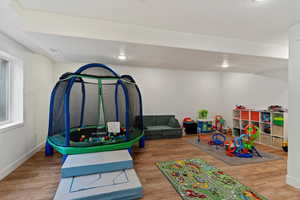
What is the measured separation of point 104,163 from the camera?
229cm

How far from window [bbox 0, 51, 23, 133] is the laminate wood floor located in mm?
954

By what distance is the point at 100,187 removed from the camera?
1.94 m

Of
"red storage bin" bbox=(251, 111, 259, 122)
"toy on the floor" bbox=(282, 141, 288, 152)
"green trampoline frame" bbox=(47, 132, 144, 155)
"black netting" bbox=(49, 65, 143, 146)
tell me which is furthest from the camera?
"red storage bin" bbox=(251, 111, 259, 122)

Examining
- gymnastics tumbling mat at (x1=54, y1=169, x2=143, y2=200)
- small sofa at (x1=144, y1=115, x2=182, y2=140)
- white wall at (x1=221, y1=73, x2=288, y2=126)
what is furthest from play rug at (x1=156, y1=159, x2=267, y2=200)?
white wall at (x1=221, y1=73, x2=288, y2=126)

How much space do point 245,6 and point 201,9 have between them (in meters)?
0.58

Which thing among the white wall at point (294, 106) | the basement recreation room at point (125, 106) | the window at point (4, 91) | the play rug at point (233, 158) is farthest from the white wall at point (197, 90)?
the white wall at point (294, 106)

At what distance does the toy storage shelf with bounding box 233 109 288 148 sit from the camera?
394 cm

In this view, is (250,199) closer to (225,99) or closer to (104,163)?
(104,163)

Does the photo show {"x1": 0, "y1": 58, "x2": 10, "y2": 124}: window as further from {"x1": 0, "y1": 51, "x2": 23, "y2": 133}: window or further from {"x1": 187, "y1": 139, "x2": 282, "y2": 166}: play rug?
{"x1": 187, "y1": 139, "x2": 282, "y2": 166}: play rug

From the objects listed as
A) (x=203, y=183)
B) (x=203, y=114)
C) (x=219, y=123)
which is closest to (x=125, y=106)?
(x=203, y=183)

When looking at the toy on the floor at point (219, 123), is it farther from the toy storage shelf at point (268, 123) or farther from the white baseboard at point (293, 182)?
the white baseboard at point (293, 182)

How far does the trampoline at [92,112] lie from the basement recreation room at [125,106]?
3 cm

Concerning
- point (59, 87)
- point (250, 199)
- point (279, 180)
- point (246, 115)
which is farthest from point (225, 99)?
point (59, 87)

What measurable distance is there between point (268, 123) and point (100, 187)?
4855 millimetres
